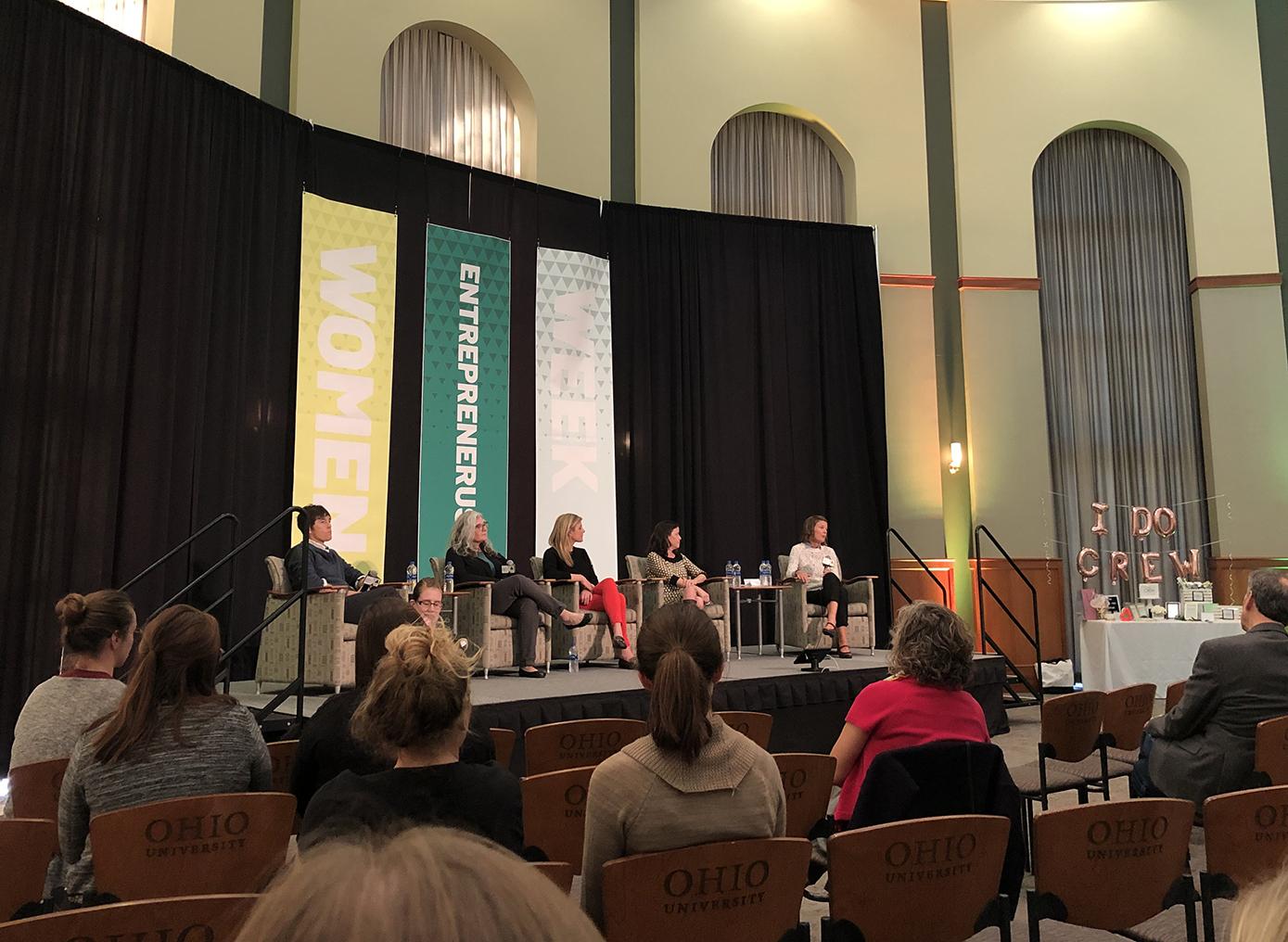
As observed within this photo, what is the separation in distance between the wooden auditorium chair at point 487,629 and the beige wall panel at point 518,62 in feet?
11.3

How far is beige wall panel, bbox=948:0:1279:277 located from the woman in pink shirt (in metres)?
8.01

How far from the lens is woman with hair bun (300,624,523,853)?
1920mm

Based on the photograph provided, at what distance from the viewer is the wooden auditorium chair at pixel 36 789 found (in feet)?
8.40

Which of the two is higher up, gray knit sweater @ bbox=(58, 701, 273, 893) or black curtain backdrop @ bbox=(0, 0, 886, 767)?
black curtain backdrop @ bbox=(0, 0, 886, 767)

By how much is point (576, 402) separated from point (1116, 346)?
528 cm

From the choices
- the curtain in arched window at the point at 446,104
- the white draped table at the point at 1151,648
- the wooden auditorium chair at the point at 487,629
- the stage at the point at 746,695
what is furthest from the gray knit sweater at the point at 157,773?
the white draped table at the point at 1151,648

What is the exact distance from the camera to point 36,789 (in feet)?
8.39

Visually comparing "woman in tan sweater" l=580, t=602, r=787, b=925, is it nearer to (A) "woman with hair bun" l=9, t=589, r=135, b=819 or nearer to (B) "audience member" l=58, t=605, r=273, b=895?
(B) "audience member" l=58, t=605, r=273, b=895

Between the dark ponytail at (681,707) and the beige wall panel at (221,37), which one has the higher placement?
the beige wall panel at (221,37)

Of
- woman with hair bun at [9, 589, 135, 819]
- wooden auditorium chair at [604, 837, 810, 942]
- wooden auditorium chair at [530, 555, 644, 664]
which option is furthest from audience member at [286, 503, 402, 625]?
wooden auditorium chair at [604, 837, 810, 942]

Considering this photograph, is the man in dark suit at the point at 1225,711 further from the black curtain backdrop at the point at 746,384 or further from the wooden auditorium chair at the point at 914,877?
the black curtain backdrop at the point at 746,384

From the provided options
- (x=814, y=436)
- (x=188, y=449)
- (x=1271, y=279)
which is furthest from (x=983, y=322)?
(x=188, y=449)

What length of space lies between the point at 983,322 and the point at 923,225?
1052 mm

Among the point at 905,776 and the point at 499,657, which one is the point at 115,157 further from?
the point at 905,776
